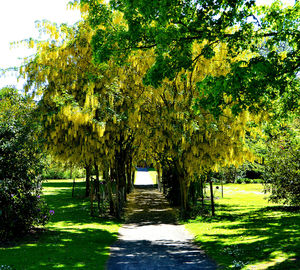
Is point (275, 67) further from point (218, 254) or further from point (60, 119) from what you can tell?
point (60, 119)

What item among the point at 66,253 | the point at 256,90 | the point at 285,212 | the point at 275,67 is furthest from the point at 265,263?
the point at 285,212

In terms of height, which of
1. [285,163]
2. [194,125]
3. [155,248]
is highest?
[194,125]

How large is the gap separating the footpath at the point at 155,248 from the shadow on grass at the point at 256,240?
790mm

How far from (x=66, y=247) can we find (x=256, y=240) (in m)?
7.34

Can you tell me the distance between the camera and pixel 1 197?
11461 mm

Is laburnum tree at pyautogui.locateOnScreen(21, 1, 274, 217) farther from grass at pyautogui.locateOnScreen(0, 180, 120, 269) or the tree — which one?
grass at pyautogui.locateOnScreen(0, 180, 120, 269)

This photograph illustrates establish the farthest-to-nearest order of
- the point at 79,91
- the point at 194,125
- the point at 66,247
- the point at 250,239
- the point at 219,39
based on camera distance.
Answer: the point at 79,91, the point at 194,125, the point at 250,239, the point at 66,247, the point at 219,39

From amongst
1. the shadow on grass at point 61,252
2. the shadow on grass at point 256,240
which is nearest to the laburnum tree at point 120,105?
the shadow on grass at point 256,240

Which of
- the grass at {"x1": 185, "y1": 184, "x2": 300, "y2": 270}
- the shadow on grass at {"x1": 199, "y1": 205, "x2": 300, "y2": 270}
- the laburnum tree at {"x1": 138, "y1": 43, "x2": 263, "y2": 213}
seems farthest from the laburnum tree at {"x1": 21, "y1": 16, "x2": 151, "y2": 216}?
the shadow on grass at {"x1": 199, "y1": 205, "x2": 300, "y2": 270}

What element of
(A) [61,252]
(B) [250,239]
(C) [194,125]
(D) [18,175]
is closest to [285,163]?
(C) [194,125]

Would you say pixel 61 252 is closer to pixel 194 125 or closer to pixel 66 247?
pixel 66 247

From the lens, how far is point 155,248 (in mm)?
11336

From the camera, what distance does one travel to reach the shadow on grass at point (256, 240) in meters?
9.44

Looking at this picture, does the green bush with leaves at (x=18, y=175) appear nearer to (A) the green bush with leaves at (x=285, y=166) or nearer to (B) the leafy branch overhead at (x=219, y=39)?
(B) the leafy branch overhead at (x=219, y=39)
